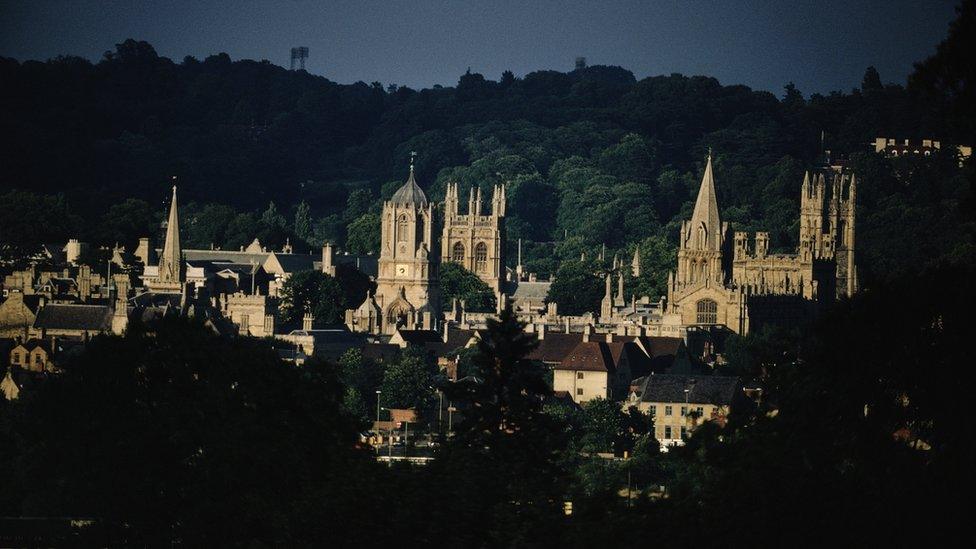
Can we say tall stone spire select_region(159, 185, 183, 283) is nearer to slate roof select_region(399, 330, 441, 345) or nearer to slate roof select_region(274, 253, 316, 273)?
slate roof select_region(399, 330, 441, 345)

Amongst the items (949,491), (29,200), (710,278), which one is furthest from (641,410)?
(29,200)

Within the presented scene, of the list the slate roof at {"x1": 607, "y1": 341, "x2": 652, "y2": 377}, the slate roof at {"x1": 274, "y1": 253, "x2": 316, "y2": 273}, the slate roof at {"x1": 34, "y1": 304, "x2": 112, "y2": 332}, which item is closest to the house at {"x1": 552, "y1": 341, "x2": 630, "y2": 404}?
the slate roof at {"x1": 607, "y1": 341, "x2": 652, "y2": 377}

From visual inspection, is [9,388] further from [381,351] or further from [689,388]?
[381,351]

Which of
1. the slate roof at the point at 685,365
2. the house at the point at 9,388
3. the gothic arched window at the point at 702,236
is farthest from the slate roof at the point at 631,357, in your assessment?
the house at the point at 9,388

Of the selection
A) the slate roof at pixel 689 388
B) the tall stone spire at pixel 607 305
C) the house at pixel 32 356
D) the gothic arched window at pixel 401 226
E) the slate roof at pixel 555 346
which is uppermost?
the gothic arched window at pixel 401 226

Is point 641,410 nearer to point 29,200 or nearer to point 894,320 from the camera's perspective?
point 894,320

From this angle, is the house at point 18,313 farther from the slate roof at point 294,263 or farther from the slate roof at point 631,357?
the slate roof at point 294,263
